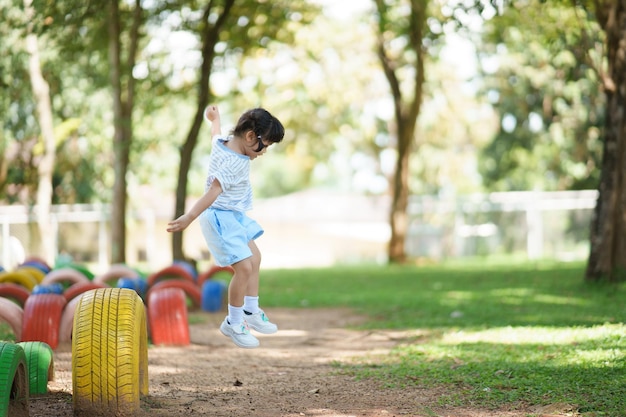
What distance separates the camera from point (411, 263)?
78.8 feet

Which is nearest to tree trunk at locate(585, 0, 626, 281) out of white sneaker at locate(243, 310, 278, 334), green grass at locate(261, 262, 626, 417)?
green grass at locate(261, 262, 626, 417)

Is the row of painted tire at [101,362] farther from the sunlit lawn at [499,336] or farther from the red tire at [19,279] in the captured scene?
the red tire at [19,279]

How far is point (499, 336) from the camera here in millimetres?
8320

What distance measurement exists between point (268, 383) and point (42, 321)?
8.92ft

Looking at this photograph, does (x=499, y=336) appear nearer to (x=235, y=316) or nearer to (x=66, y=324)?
(x=235, y=316)

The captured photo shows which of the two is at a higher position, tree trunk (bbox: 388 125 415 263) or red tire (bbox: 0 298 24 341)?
tree trunk (bbox: 388 125 415 263)

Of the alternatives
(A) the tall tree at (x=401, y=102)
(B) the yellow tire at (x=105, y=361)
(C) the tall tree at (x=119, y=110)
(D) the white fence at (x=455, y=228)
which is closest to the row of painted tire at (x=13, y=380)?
(B) the yellow tire at (x=105, y=361)

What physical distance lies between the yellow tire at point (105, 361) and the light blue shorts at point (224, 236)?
124 cm

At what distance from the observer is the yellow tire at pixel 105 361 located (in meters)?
4.90

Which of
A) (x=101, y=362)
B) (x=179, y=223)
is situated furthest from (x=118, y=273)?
(x=101, y=362)

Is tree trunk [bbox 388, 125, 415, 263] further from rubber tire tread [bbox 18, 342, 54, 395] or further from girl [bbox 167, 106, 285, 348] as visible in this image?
rubber tire tread [bbox 18, 342, 54, 395]

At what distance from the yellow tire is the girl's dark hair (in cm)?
175

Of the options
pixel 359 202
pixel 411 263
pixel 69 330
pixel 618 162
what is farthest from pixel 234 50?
pixel 359 202

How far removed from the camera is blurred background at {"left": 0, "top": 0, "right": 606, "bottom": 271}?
57.8 ft
